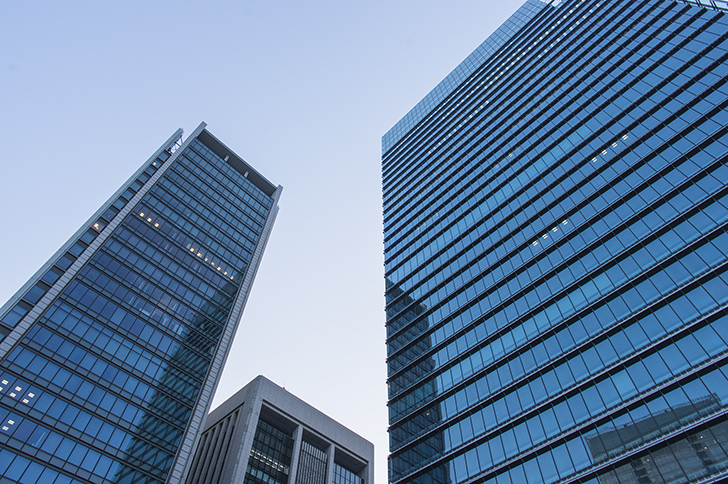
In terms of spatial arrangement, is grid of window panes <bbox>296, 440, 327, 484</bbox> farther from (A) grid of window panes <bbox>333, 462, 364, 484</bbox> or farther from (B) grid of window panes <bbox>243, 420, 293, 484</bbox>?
(A) grid of window panes <bbox>333, 462, 364, 484</bbox>

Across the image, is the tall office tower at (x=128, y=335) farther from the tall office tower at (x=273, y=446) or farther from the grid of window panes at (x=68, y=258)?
the tall office tower at (x=273, y=446)

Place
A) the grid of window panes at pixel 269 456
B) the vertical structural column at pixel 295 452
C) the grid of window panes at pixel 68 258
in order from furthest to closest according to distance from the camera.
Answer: the vertical structural column at pixel 295 452 < the grid of window panes at pixel 269 456 < the grid of window panes at pixel 68 258

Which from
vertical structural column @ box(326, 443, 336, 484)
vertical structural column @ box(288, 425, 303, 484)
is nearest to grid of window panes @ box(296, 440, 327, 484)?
vertical structural column @ box(326, 443, 336, 484)

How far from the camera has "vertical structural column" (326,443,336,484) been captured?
79.4 metres

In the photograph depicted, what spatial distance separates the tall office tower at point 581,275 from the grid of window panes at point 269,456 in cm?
2359

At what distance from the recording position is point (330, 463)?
80.9 metres

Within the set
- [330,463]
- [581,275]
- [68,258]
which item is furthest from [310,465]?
[581,275]

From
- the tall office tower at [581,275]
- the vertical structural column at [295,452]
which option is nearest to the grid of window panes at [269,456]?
the vertical structural column at [295,452]

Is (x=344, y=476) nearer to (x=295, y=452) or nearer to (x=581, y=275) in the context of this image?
(x=295, y=452)

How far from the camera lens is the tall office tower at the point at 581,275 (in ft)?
121

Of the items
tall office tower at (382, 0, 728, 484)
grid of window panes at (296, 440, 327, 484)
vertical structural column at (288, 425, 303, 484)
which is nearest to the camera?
tall office tower at (382, 0, 728, 484)

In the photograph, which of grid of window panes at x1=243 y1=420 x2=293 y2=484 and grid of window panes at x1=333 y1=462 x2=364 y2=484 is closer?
grid of window panes at x1=243 y1=420 x2=293 y2=484

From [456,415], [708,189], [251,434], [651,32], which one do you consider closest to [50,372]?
[251,434]

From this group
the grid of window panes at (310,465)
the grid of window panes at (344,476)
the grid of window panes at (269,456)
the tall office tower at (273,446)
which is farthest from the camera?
the grid of window panes at (344,476)
